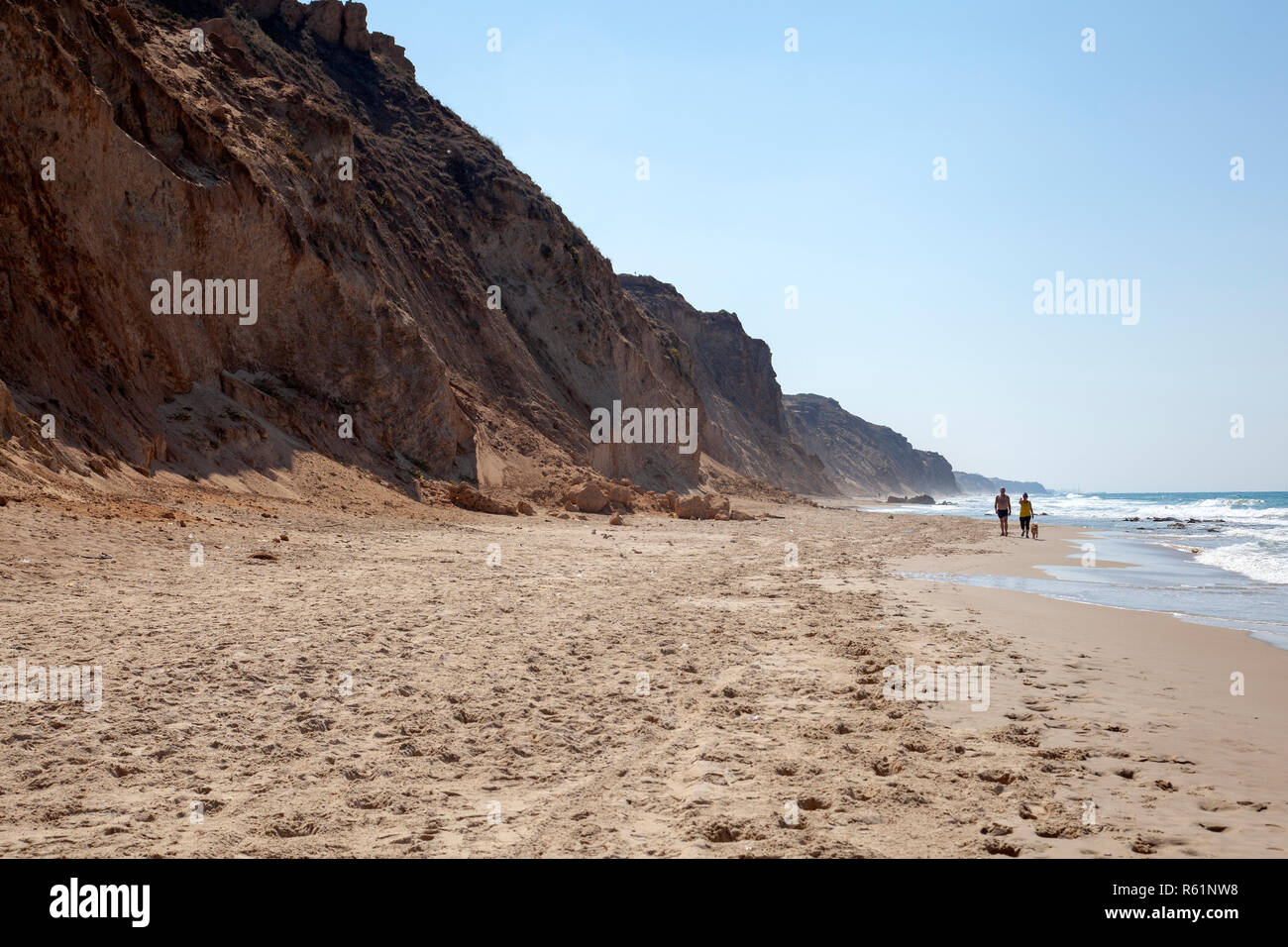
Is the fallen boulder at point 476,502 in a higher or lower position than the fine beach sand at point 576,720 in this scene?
higher

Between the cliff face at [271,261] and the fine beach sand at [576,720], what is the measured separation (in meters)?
5.74

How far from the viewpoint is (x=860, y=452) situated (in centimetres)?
11869

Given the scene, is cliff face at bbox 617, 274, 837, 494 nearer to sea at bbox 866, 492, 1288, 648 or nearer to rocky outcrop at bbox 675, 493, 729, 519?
rocky outcrop at bbox 675, 493, 729, 519

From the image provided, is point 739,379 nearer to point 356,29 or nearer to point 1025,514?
point 356,29

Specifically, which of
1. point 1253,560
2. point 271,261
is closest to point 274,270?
point 271,261

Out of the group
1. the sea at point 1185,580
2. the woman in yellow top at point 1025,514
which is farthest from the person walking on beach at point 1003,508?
the sea at point 1185,580

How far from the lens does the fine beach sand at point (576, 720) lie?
3.10 m

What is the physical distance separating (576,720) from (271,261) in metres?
16.7

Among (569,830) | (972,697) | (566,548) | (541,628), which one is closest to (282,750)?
(569,830)

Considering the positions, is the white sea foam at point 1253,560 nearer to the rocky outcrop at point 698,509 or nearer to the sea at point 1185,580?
the sea at point 1185,580

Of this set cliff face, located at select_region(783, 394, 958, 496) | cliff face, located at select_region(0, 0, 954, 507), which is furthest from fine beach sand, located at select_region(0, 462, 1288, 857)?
cliff face, located at select_region(783, 394, 958, 496)

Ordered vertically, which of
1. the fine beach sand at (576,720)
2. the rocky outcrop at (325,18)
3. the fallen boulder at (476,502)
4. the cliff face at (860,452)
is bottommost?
the fine beach sand at (576,720)

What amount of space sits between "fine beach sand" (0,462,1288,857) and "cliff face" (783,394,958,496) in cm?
8927

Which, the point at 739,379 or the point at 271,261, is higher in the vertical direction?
the point at 739,379
